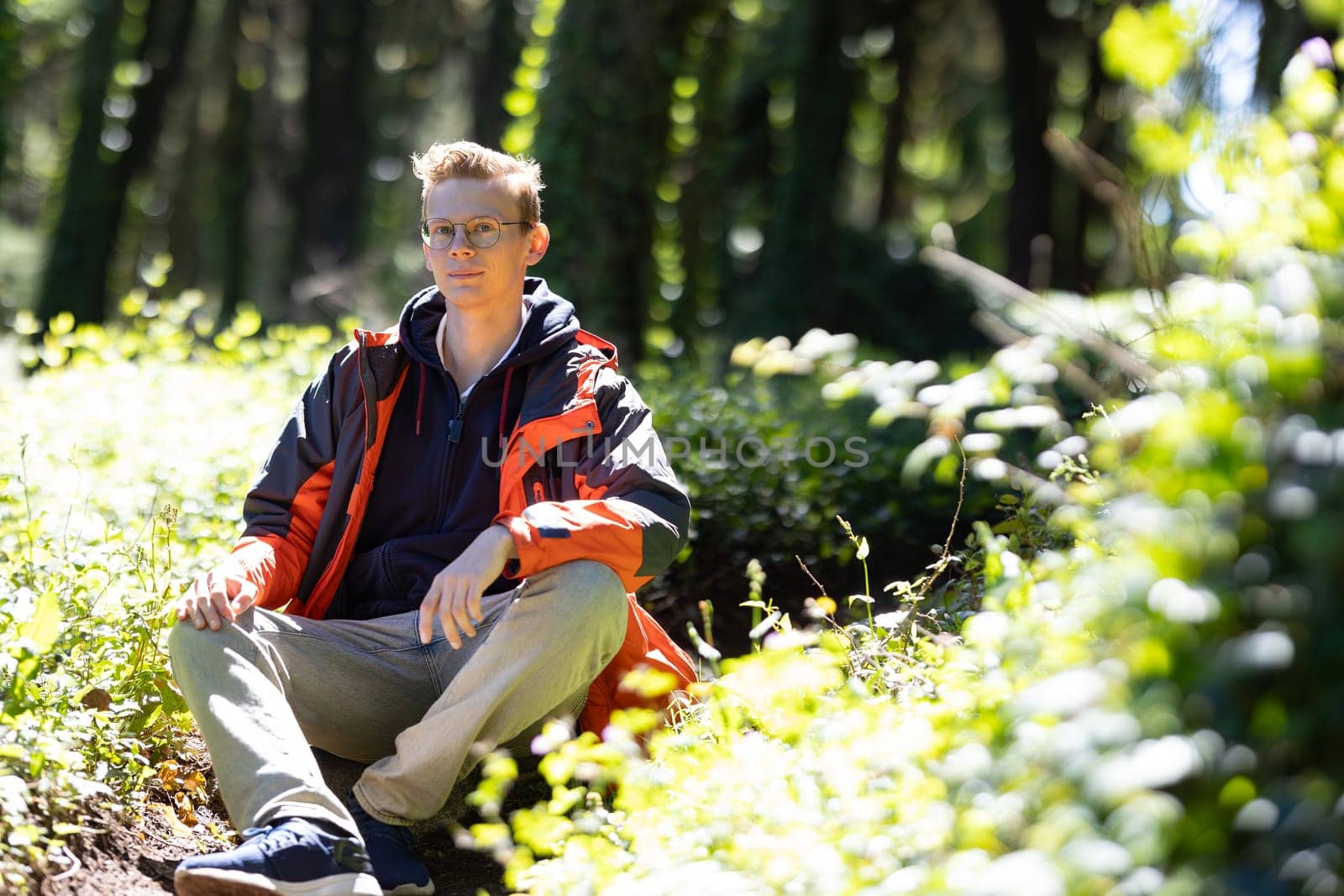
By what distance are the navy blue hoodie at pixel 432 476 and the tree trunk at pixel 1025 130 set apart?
9.77 meters

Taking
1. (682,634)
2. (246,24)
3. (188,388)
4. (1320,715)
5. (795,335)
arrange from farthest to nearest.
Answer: (246,24)
(795,335)
(188,388)
(682,634)
(1320,715)

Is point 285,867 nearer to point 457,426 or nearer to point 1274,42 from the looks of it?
point 457,426

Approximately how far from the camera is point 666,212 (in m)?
8.94

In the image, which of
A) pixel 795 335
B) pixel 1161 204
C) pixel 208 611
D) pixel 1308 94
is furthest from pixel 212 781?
pixel 795 335

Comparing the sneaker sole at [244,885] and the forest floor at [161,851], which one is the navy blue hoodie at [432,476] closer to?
the forest floor at [161,851]

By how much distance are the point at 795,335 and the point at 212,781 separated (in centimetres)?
716

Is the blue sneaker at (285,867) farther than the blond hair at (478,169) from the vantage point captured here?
No

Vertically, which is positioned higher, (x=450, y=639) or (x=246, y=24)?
(x=246, y=24)

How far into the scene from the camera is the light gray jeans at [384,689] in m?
2.82

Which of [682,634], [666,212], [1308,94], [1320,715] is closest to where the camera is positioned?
[1320,715]

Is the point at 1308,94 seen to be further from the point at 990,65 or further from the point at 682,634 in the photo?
the point at 990,65

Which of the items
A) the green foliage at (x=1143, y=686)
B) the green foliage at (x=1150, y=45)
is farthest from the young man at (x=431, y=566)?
the green foliage at (x=1150, y=45)

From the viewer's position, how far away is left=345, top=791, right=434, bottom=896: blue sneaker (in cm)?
296

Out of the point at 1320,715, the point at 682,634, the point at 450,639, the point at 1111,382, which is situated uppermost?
the point at 1111,382
